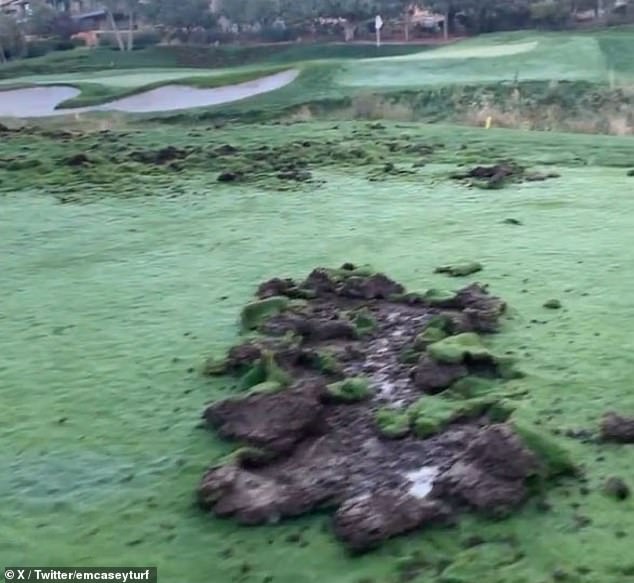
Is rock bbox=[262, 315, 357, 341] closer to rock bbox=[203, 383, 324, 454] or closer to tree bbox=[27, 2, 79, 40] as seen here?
rock bbox=[203, 383, 324, 454]

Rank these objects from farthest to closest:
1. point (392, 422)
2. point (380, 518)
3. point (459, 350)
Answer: point (459, 350) < point (392, 422) < point (380, 518)

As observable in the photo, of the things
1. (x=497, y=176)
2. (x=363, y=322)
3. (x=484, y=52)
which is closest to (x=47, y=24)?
(x=484, y=52)

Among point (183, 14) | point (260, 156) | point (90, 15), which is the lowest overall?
point (90, 15)

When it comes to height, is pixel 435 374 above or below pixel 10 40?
above

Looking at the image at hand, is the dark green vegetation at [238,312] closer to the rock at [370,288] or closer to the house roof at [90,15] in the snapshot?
the rock at [370,288]

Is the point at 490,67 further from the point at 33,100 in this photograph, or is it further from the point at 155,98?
the point at 33,100

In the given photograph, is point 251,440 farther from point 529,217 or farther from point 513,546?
point 529,217

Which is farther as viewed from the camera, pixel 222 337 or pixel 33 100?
pixel 33 100

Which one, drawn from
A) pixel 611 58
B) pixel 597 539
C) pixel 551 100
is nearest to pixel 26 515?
pixel 597 539
